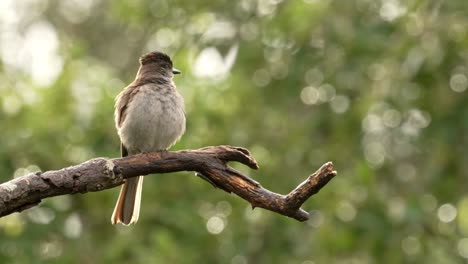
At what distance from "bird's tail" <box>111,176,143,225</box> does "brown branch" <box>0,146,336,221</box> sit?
3.35 feet

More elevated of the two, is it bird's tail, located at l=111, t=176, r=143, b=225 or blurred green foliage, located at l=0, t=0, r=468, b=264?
blurred green foliage, located at l=0, t=0, r=468, b=264

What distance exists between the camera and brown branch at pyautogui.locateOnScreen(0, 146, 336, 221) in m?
5.29

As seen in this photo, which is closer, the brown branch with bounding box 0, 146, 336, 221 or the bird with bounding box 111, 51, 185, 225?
the brown branch with bounding box 0, 146, 336, 221

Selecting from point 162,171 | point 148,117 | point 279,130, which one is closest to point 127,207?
point 148,117

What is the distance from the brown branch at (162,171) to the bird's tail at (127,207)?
102 cm

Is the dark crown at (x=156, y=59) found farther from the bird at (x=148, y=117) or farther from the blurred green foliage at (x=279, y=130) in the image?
the blurred green foliage at (x=279, y=130)

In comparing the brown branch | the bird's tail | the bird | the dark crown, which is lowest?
the brown branch

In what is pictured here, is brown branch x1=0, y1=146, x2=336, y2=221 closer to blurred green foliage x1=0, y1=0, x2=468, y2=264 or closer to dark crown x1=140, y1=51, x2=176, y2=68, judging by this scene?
dark crown x1=140, y1=51, x2=176, y2=68

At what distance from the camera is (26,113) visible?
33.2ft

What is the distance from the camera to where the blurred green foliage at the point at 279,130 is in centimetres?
977

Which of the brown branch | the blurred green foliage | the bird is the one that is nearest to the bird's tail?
the bird

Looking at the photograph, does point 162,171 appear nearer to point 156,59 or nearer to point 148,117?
point 148,117

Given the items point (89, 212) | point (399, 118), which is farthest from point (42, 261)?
point (399, 118)

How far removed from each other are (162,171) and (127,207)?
1.22m
